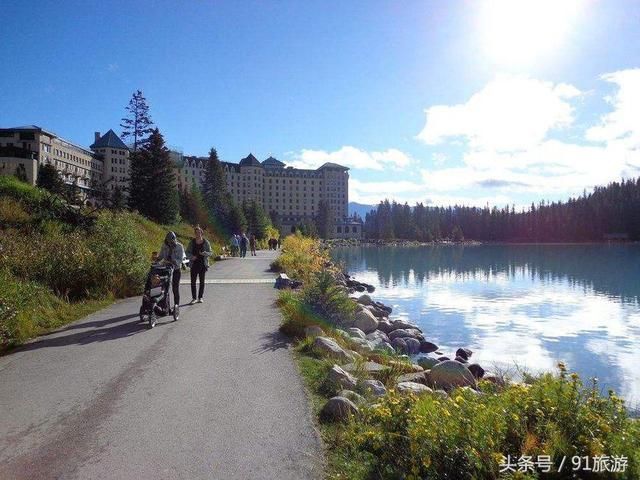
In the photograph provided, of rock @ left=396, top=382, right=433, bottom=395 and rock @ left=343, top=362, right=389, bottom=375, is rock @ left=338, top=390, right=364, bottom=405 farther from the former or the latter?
rock @ left=343, top=362, right=389, bottom=375

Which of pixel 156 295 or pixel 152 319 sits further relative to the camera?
pixel 156 295

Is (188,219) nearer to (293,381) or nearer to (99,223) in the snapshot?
(99,223)

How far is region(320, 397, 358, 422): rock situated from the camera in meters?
5.22

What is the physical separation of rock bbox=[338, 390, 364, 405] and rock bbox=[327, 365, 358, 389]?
1.13ft

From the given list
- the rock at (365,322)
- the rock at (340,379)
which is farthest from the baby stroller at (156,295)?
the rock at (365,322)

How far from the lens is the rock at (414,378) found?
7640 millimetres

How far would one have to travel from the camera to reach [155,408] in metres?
5.48

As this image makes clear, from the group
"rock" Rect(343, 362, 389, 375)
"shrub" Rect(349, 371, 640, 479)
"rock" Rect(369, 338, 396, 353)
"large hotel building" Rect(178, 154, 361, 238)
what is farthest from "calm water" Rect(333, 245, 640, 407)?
"large hotel building" Rect(178, 154, 361, 238)

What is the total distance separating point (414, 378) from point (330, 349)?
4.82 ft

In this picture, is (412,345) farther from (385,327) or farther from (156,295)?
(156,295)

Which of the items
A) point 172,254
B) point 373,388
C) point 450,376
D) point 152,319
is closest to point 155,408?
point 373,388

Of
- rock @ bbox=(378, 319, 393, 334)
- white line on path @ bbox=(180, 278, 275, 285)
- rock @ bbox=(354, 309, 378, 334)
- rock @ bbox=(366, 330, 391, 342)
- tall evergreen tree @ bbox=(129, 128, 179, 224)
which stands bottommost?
rock @ bbox=(378, 319, 393, 334)

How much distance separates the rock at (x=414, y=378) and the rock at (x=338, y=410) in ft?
7.56

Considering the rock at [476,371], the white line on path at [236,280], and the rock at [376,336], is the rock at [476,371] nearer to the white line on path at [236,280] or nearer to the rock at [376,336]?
the rock at [376,336]
